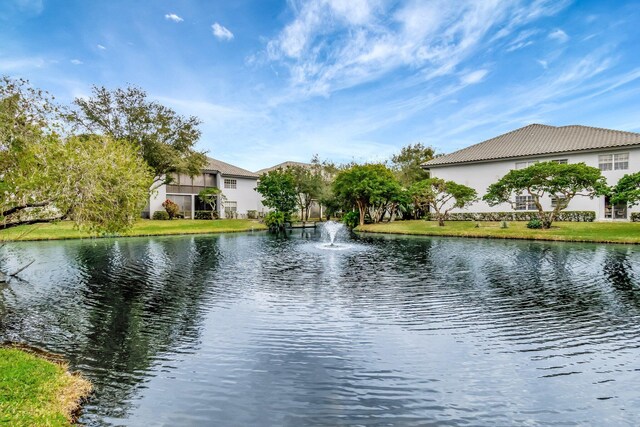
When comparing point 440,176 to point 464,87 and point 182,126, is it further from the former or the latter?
point 182,126

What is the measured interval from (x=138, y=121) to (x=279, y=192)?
18.1 meters

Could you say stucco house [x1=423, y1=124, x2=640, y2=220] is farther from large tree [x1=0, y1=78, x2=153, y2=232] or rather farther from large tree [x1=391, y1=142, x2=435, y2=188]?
large tree [x1=0, y1=78, x2=153, y2=232]

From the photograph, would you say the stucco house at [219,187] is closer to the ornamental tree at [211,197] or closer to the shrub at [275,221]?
the ornamental tree at [211,197]

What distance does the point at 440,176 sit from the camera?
48656 millimetres

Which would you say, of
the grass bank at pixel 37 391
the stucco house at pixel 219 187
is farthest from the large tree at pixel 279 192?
the grass bank at pixel 37 391

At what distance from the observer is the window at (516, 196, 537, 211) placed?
41.2 metres

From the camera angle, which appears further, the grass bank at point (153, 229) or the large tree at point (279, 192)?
the large tree at point (279, 192)

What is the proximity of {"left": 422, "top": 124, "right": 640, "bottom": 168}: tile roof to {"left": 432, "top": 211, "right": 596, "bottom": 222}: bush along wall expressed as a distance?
638 cm

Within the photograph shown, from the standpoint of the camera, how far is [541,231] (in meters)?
31.3

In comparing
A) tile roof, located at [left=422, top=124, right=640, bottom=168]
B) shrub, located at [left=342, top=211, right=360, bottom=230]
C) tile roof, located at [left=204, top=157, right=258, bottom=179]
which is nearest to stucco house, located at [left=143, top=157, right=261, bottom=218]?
tile roof, located at [left=204, top=157, right=258, bottom=179]

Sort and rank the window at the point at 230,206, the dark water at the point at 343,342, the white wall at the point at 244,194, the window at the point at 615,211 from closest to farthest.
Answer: the dark water at the point at 343,342, the window at the point at 615,211, the window at the point at 230,206, the white wall at the point at 244,194

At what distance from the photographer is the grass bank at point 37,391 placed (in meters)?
4.34

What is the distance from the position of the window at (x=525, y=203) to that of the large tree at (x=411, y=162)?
16623 mm

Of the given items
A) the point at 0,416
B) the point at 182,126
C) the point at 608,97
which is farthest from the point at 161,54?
the point at 608,97
